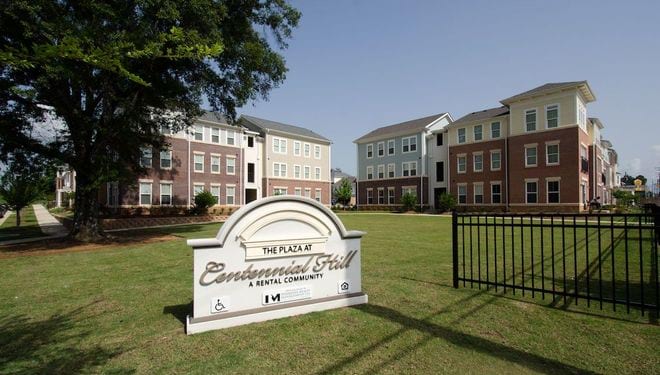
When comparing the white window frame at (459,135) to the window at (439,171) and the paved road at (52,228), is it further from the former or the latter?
the paved road at (52,228)

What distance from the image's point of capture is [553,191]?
31438mm

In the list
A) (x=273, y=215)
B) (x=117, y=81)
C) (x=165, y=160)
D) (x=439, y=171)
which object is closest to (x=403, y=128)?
(x=439, y=171)

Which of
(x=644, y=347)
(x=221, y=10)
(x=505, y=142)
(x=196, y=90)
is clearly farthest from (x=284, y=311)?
(x=505, y=142)

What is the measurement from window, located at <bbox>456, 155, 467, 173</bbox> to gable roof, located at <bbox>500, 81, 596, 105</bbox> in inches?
278

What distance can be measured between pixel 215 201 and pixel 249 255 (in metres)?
29.9

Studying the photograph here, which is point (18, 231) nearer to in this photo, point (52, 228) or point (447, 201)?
point (52, 228)

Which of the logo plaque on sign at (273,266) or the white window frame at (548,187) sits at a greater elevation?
the white window frame at (548,187)

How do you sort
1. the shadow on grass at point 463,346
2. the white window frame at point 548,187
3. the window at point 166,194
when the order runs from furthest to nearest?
the window at point 166,194, the white window frame at point 548,187, the shadow on grass at point 463,346

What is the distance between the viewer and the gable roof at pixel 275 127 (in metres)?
42.2

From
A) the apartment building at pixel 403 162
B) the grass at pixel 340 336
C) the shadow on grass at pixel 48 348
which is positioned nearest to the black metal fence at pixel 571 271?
the grass at pixel 340 336

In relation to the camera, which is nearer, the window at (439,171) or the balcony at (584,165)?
the balcony at (584,165)

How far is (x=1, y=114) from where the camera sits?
1400 cm

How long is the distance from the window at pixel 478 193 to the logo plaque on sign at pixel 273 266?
114ft

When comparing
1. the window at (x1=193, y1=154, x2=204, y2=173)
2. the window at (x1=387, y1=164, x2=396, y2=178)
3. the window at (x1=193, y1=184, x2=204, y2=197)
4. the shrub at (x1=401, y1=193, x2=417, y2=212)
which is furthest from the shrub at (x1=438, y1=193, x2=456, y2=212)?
the window at (x1=193, y1=154, x2=204, y2=173)
